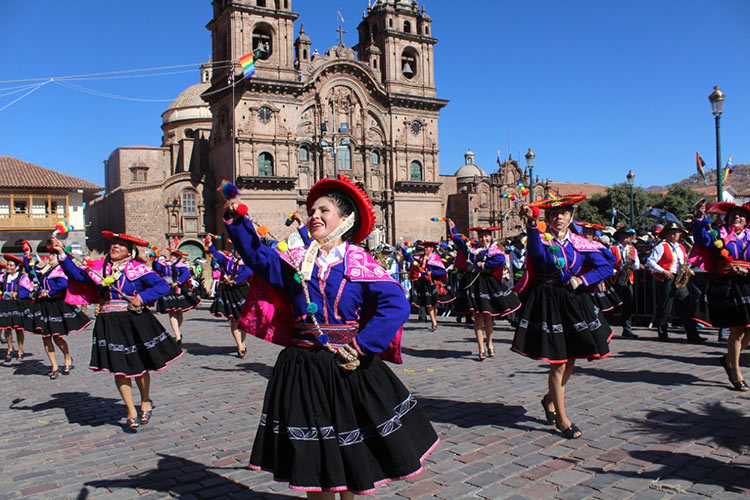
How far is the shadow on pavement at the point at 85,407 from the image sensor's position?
7.27 metres

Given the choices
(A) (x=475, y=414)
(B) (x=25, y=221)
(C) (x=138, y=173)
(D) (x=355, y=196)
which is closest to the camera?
(D) (x=355, y=196)

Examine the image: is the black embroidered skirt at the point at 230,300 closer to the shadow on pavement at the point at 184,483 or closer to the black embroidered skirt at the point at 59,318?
the black embroidered skirt at the point at 59,318

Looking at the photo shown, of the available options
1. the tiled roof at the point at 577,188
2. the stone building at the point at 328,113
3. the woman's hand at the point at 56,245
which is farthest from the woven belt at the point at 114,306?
the tiled roof at the point at 577,188

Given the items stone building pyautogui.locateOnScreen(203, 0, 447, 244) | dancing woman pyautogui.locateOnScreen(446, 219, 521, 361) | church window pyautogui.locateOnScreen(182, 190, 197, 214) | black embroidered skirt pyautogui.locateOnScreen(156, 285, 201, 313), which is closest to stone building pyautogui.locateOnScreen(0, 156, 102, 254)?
church window pyautogui.locateOnScreen(182, 190, 197, 214)

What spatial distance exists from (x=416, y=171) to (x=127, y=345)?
45453 millimetres

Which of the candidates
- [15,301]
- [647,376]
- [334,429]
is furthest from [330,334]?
[15,301]

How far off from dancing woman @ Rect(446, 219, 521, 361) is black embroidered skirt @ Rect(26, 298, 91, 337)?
6.74 metres

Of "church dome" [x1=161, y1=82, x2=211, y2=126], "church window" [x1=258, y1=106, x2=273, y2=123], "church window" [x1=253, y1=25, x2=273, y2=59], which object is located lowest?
"church window" [x1=258, y1=106, x2=273, y2=123]

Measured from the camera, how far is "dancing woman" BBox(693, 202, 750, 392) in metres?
7.52

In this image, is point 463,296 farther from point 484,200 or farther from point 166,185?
point 484,200

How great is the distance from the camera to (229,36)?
4322 cm

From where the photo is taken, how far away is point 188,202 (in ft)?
148

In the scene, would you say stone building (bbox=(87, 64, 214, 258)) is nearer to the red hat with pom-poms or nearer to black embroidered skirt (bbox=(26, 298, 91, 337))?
black embroidered skirt (bbox=(26, 298, 91, 337))

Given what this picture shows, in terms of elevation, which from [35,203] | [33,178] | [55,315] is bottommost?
[55,315]
